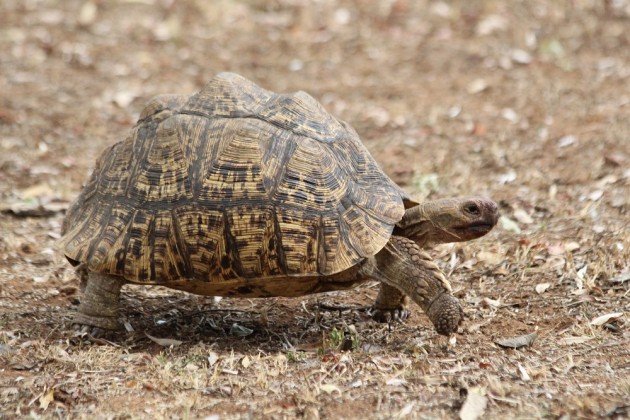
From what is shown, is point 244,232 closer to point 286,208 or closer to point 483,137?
point 286,208

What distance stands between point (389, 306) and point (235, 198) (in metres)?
1.43

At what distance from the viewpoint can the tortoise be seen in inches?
215

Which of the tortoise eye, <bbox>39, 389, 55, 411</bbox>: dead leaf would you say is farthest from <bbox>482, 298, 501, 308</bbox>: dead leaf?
<bbox>39, 389, 55, 411</bbox>: dead leaf

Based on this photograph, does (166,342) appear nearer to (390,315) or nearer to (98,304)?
(98,304)

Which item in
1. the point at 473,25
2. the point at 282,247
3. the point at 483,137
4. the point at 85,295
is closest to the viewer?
the point at 282,247

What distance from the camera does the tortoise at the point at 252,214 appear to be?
547 centimetres

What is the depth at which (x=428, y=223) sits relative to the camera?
5.84 metres

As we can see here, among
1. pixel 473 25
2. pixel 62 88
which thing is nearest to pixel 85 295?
pixel 62 88

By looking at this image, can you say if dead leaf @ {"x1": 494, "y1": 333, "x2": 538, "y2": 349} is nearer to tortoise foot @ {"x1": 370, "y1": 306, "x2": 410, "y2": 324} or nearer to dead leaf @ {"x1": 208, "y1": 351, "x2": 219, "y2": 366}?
tortoise foot @ {"x1": 370, "y1": 306, "x2": 410, "y2": 324}

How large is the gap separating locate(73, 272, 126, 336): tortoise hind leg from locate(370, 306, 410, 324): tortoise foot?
1751 millimetres

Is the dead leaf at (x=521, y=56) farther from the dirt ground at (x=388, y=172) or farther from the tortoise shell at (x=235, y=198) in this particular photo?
the tortoise shell at (x=235, y=198)

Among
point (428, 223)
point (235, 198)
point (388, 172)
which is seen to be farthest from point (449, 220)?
point (388, 172)

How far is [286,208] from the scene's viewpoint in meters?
5.46

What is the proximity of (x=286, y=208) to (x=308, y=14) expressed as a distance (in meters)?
10.1
